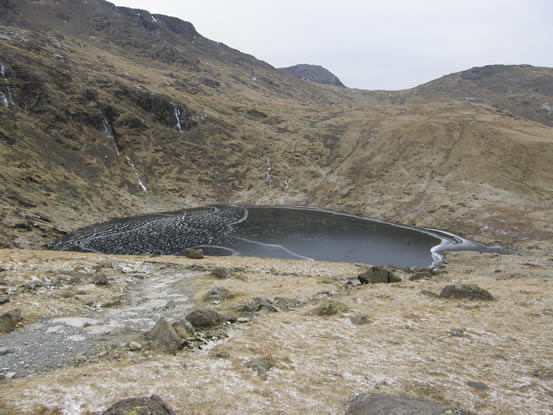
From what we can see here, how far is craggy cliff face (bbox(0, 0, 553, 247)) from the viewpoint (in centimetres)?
6638

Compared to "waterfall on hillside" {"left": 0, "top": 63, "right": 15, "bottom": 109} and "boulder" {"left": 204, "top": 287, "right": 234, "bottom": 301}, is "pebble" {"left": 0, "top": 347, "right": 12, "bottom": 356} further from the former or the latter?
"waterfall on hillside" {"left": 0, "top": 63, "right": 15, "bottom": 109}

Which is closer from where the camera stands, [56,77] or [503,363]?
[503,363]

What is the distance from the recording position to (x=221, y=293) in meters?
20.9

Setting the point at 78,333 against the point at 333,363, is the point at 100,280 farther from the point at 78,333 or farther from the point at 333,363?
the point at 333,363

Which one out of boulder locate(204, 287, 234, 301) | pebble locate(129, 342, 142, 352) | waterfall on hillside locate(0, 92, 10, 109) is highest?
waterfall on hillside locate(0, 92, 10, 109)

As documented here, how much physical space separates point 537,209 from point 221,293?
245ft

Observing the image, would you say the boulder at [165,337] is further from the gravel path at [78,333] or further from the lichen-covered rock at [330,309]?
the lichen-covered rock at [330,309]

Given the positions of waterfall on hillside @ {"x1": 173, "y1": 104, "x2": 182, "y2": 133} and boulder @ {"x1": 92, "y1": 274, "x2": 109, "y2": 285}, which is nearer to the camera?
boulder @ {"x1": 92, "y1": 274, "x2": 109, "y2": 285}

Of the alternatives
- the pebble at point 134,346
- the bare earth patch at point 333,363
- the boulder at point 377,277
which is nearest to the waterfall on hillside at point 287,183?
the boulder at point 377,277

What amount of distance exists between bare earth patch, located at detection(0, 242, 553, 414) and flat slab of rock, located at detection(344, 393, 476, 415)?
2.67 ft

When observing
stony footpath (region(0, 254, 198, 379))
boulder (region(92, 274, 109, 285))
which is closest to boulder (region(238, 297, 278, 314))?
stony footpath (region(0, 254, 198, 379))

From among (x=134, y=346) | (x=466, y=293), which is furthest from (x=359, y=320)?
(x=134, y=346)

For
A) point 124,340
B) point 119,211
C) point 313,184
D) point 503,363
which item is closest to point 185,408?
point 124,340

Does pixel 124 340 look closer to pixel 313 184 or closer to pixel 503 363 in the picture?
pixel 503 363
